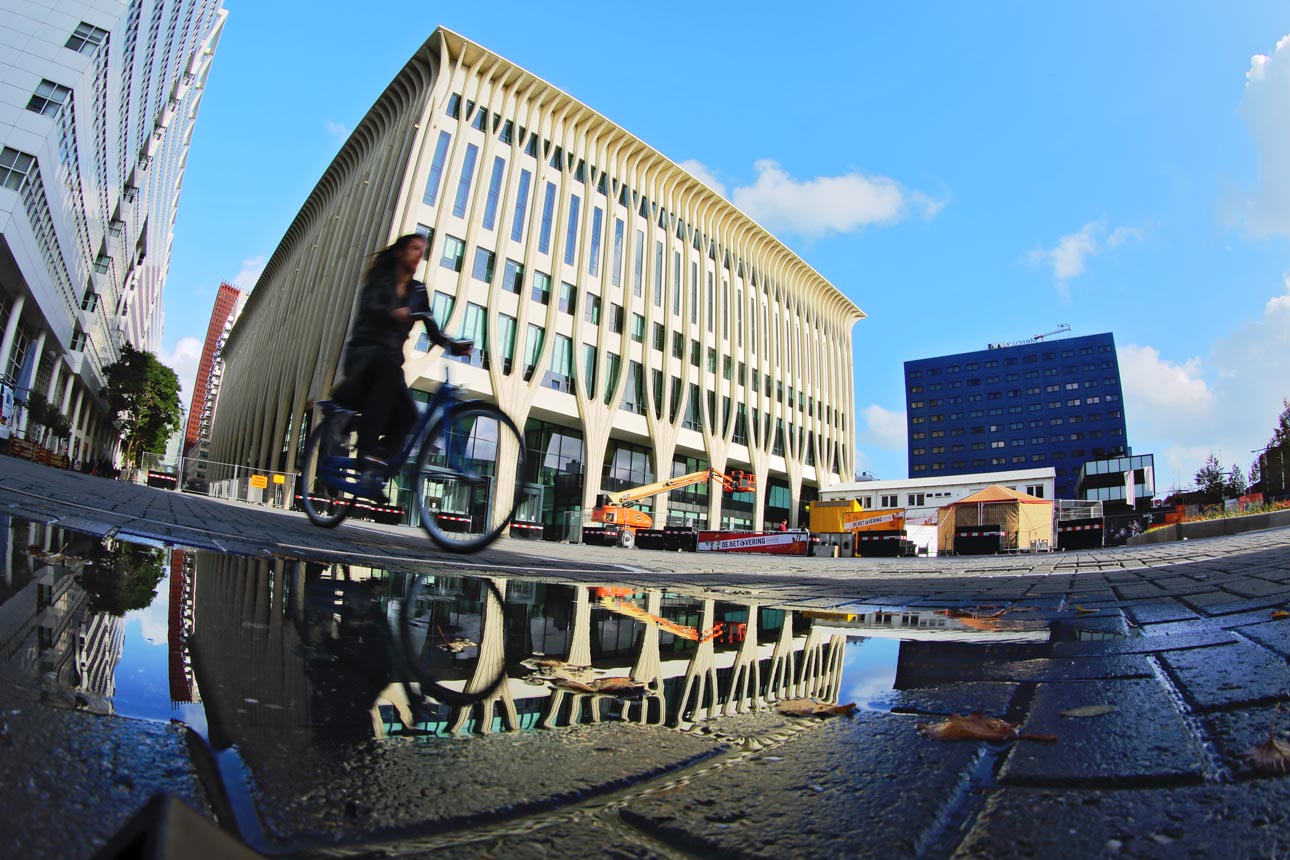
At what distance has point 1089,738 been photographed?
4.18 feet

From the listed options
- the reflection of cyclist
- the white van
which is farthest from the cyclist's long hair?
the white van

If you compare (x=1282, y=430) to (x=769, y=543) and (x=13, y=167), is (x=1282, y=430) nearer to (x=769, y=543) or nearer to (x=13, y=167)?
(x=769, y=543)

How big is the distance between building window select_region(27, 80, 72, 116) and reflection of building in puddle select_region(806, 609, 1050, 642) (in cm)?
3997

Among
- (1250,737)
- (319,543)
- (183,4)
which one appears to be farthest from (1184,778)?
(183,4)

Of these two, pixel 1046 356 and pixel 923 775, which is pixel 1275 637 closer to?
pixel 923 775

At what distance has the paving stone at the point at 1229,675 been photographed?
58.1 inches

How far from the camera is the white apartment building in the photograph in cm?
4397

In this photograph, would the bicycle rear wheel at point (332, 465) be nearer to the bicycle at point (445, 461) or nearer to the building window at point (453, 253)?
the bicycle at point (445, 461)

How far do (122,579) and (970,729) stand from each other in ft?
9.54

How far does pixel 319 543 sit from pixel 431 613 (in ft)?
12.5

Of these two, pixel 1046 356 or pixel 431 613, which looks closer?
pixel 431 613

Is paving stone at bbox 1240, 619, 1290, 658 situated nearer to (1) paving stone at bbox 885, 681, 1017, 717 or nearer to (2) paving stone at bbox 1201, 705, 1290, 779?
(2) paving stone at bbox 1201, 705, 1290, 779

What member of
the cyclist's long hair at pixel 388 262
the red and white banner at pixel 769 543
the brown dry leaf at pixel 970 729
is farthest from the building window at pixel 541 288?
the brown dry leaf at pixel 970 729

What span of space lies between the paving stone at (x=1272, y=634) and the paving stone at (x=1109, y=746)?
0.77 meters
